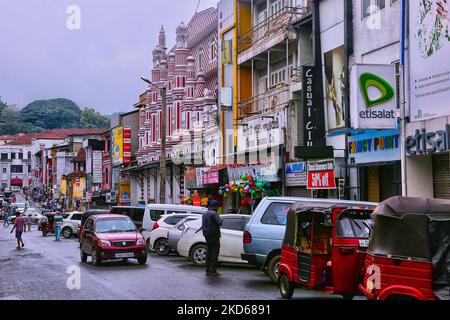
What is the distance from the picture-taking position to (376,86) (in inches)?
727

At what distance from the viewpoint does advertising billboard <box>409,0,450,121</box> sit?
16.7m

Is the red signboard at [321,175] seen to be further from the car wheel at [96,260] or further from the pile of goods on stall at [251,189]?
the car wheel at [96,260]

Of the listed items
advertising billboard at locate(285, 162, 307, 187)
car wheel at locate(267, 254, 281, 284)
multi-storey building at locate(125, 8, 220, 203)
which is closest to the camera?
car wheel at locate(267, 254, 281, 284)

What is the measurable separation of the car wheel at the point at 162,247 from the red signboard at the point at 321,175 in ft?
19.0

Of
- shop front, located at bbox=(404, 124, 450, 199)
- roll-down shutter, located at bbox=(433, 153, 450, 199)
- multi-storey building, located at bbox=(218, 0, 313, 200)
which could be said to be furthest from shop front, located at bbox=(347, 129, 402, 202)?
multi-storey building, located at bbox=(218, 0, 313, 200)

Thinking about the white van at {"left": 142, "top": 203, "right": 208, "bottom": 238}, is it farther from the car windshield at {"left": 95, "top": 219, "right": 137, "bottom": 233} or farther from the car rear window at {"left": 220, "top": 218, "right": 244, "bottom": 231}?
the car rear window at {"left": 220, "top": 218, "right": 244, "bottom": 231}

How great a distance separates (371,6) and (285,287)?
40.0 feet

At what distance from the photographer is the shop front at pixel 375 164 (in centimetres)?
1956

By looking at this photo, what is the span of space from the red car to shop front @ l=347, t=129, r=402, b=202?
761 cm

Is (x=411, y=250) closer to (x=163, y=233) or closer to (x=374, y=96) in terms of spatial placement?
(x=374, y=96)

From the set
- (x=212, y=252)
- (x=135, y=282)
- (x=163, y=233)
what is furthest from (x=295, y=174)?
(x=135, y=282)

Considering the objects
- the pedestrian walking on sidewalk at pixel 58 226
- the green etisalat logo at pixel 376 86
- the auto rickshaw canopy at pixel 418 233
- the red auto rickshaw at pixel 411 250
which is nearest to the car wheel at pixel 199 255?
the green etisalat logo at pixel 376 86

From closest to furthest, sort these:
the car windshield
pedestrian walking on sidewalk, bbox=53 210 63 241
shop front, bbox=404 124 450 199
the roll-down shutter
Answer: shop front, bbox=404 124 450 199
the roll-down shutter
the car windshield
pedestrian walking on sidewalk, bbox=53 210 63 241

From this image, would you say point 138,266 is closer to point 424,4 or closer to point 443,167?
point 443,167
